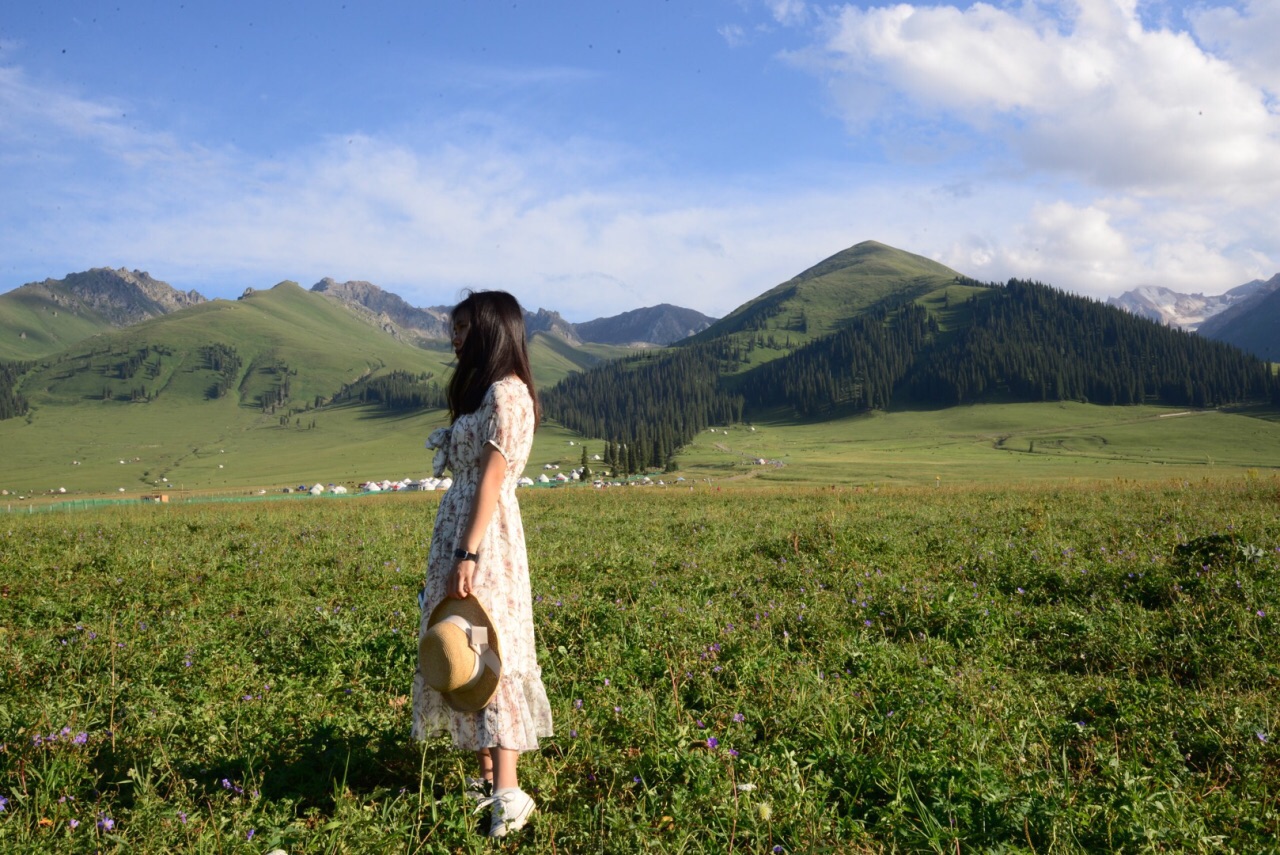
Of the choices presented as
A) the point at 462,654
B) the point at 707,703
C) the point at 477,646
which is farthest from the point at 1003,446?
the point at 462,654

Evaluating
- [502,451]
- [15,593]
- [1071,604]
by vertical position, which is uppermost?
[502,451]

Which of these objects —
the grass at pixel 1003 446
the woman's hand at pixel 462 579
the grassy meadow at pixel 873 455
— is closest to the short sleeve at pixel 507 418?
the woman's hand at pixel 462 579

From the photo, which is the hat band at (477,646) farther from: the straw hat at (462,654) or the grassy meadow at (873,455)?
the grassy meadow at (873,455)

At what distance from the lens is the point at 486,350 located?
484 cm

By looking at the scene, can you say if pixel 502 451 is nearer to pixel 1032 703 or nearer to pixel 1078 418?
pixel 1032 703

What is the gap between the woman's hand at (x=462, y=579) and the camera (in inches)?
176

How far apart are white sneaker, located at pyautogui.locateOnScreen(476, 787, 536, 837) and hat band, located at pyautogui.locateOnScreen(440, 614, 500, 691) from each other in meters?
0.66

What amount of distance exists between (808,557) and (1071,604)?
408 centimetres

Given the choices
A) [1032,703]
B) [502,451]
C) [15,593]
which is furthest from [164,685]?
[1032,703]

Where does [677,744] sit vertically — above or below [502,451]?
below

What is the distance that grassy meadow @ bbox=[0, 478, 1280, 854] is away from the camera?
3.93 metres

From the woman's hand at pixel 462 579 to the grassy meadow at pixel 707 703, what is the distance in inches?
41.7

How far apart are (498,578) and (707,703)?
2.36m

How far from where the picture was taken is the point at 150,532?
57.3 ft
